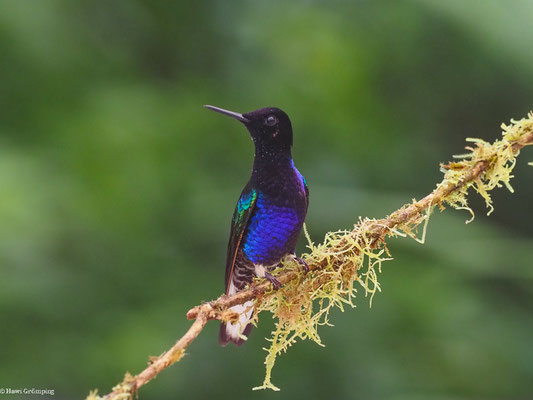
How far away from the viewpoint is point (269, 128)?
10.6 ft

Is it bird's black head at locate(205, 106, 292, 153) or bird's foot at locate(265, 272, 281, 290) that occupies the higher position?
bird's black head at locate(205, 106, 292, 153)

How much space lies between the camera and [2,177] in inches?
173

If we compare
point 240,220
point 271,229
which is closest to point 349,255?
point 271,229

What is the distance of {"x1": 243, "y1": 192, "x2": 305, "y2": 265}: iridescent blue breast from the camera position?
3244 millimetres

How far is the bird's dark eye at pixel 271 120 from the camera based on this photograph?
323 cm

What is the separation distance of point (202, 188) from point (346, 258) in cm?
309

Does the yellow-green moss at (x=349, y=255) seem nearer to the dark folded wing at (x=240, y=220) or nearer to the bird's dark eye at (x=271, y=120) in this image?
the dark folded wing at (x=240, y=220)

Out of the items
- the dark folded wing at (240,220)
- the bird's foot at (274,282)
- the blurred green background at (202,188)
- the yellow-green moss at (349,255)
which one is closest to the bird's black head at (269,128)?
the dark folded wing at (240,220)

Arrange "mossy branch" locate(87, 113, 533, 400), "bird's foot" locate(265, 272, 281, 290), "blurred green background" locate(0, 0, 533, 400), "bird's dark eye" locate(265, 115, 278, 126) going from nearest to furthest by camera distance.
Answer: "mossy branch" locate(87, 113, 533, 400), "bird's foot" locate(265, 272, 281, 290), "bird's dark eye" locate(265, 115, 278, 126), "blurred green background" locate(0, 0, 533, 400)

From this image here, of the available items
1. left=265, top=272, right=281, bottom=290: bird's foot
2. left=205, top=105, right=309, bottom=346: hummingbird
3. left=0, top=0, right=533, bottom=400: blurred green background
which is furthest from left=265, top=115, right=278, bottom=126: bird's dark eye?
left=0, top=0, right=533, bottom=400: blurred green background

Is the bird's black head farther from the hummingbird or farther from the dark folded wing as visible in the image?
the dark folded wing

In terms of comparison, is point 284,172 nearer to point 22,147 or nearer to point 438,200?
point 438,200

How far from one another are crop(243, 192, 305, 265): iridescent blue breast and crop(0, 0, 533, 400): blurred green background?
1764 mm

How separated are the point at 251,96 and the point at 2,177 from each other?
231 cm
